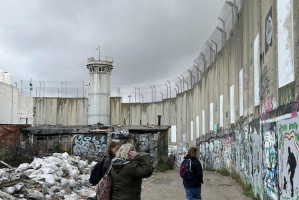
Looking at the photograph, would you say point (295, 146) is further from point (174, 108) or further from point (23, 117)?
point (23, 117)

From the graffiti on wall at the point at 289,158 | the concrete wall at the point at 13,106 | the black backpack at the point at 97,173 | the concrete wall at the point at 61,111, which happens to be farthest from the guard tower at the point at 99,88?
the black backpack at the point at 97,173

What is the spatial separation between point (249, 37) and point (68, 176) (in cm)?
761

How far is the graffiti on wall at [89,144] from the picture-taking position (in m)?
20.5

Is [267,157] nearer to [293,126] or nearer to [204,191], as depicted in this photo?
[293,126]

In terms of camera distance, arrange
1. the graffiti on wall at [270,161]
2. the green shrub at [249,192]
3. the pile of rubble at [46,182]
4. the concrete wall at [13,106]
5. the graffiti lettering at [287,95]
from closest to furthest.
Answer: the graffiti lettering at [287,95], the graffiti on wall at [270,161], the pile of rubble at [46,182], the green shrub at [249,192], the concrete wall at [13,106]

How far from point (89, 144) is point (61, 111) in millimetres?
22147

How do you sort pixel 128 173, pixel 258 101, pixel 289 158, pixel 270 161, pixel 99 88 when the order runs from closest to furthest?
pixel 128 173
pixel 289 158
pixel 270 161
pixel 258 101
pixel 99 88

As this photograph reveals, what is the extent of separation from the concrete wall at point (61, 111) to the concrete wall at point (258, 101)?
22.0 metres

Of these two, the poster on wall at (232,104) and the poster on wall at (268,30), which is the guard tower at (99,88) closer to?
the poster on wall at (232,104)

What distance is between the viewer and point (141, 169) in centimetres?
404

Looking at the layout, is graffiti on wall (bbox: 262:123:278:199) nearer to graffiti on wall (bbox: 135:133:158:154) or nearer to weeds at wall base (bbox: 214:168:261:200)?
weeds at wall base (bbox: 214:168:261:200)

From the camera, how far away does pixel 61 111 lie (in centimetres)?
4153

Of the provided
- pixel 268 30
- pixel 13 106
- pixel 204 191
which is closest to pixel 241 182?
pixel 204 191

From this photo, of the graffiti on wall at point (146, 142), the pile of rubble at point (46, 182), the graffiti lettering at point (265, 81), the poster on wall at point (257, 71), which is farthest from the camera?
the graffiti on wall at point (146, 142)
